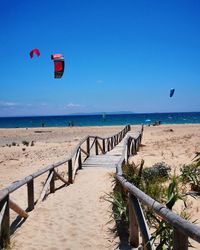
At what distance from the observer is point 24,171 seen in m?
13.7

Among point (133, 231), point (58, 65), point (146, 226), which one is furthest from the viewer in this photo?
point (58, 65)

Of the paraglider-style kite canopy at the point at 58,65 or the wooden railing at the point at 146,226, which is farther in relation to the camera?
the paraglider-style kite canopy at the point at 58,65

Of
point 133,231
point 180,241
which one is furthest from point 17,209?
point 180,241

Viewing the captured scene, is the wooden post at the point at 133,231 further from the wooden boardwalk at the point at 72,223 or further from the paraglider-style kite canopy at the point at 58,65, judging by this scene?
the paraglider-style kite canopy at the point at 58,65

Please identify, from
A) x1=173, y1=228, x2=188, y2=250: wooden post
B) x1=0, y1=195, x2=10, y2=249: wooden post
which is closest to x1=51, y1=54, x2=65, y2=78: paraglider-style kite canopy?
x1=0, y1=195, x2=10, y2=249: wooden post

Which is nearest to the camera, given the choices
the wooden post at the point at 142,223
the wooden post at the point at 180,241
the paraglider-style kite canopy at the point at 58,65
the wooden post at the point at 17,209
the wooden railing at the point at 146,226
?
the wooden railing at the point at 146,226

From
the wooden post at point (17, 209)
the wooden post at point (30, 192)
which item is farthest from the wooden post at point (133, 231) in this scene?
the wooden post at point (30, 192)

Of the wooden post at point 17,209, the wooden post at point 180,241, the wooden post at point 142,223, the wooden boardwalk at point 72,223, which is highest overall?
the wooden post at point 180,241

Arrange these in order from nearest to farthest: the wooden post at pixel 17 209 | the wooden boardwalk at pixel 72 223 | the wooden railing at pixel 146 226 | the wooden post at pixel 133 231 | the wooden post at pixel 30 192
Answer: the wooden railing at pixel 146 226, the wooden post at pixel 133 231, the wooden boardwalk at pixel 72 223, the wooden post at pixel 17 209, the wooden post at pixel 30 192

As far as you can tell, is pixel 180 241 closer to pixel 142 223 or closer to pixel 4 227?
pixel 142 223

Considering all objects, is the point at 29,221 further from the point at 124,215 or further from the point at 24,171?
the point at 24,171

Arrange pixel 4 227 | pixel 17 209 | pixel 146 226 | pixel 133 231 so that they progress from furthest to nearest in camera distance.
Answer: pixel 17 209 < pixel 4 227 < pixel 133 231 < pixel 146 226

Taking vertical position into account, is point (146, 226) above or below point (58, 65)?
below

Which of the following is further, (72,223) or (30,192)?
(30,192)
